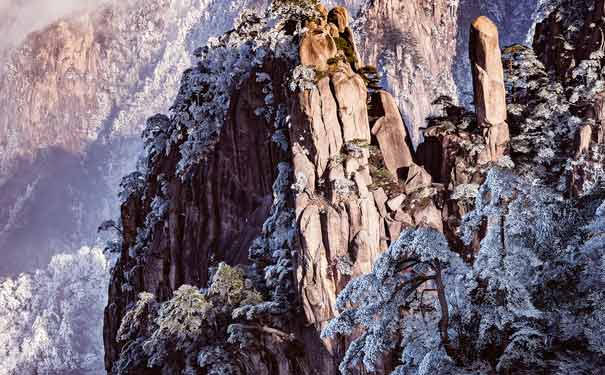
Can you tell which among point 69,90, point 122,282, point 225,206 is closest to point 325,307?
point 225,206

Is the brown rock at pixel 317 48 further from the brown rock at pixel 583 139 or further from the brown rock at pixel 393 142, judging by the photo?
the brown rock at pixel 583 139

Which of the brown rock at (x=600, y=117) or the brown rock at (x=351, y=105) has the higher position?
the brown rock at (x=351, y=105)

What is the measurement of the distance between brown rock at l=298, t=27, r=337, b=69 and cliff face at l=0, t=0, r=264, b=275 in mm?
112075

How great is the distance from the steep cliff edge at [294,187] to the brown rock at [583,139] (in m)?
0.16

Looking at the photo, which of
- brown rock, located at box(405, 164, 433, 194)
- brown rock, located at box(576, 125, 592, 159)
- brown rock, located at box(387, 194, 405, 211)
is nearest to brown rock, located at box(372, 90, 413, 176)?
brown rock, located at box(405, 164, 433, 194)

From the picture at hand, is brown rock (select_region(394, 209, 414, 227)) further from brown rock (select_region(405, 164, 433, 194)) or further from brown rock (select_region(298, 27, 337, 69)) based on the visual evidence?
brown rock (select_region(298, 27, 337, 69))

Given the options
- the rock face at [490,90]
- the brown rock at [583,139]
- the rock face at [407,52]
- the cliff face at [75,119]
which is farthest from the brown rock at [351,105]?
the cliff face at [75,119]

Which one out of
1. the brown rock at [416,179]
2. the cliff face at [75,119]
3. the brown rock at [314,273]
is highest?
the cliff face at [75,119]

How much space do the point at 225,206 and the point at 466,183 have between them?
44.4ft

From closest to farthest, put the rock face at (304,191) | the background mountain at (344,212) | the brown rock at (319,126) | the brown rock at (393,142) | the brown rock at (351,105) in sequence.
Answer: the background mountain at (344,212), the rock face at (304,191), the brown rock at (319,126), the brown rock at (351,105), the brown rock at (393,142)

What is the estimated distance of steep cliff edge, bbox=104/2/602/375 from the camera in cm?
2888

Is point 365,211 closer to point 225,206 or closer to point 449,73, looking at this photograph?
point 225,206

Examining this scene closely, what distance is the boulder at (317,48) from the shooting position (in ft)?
105

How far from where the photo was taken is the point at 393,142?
3247cm
